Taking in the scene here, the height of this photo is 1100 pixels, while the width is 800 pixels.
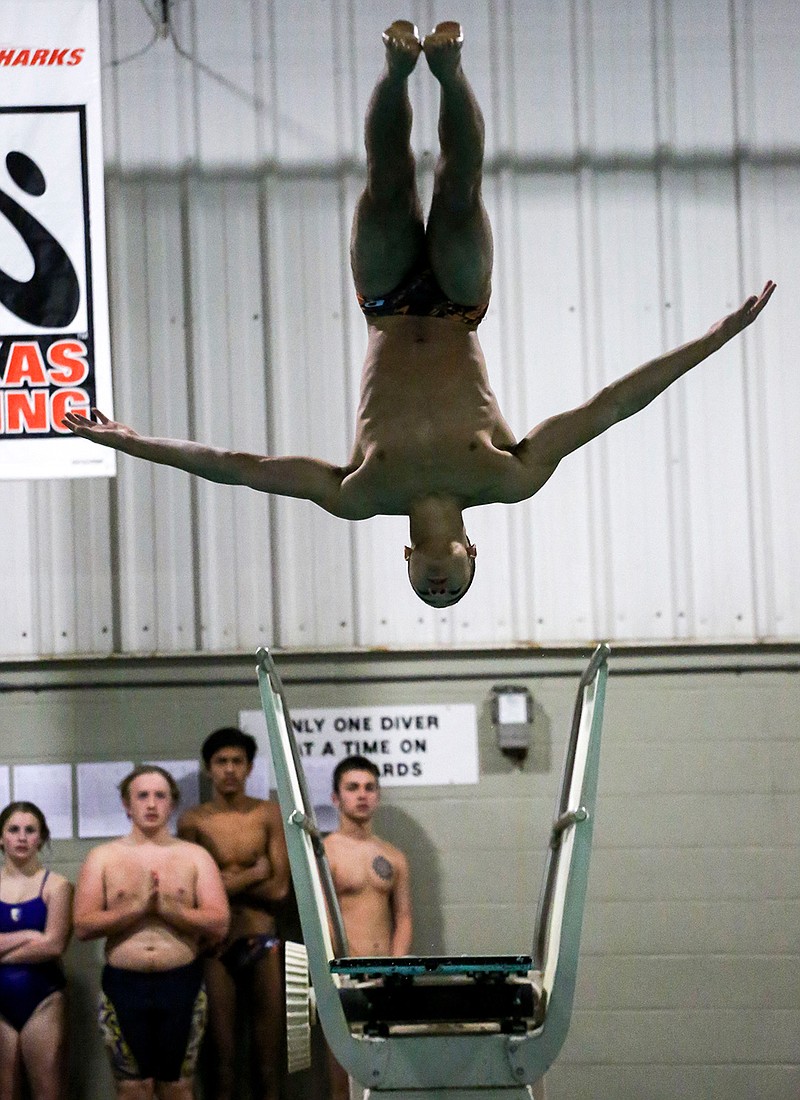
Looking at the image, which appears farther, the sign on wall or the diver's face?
the sign on wall

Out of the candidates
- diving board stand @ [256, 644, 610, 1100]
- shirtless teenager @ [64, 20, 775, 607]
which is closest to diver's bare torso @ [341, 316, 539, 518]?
shirtless teenager @ [64, 20, 775, 607]

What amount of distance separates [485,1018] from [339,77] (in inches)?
201

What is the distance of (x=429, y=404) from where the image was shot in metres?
3.89

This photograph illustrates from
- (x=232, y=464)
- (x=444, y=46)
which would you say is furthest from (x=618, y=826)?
(x=444, y=46)

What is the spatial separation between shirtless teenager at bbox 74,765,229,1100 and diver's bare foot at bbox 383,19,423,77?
12.9 ft

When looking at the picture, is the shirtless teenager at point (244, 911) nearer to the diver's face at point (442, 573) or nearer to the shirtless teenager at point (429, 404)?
the shirtless teenager at point (429, 404)

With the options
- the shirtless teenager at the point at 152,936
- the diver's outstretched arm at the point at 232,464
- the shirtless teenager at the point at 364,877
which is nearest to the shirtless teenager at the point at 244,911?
the shirtless teenager at the point at 152,936

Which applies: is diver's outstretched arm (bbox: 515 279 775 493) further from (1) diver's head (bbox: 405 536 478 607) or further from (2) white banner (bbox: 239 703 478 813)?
(2) white banner (bbox: 239 703 478 813)

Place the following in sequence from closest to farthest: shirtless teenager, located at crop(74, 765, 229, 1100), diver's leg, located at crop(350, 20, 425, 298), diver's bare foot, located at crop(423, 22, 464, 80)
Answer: diver's bare foot, located at crop(423, 22, 464, 80)
diver's leg, located at crop(350, 20, 425, 298)
shirtless teenager, located at crop(74, 765, 229, 1100)

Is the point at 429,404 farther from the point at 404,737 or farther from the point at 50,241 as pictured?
the point at 404,737

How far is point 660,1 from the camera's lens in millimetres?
7230

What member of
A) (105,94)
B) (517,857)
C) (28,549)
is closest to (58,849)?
(28,549)

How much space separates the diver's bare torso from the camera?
12.7 feet

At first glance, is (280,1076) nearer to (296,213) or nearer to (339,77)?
(296,213)
